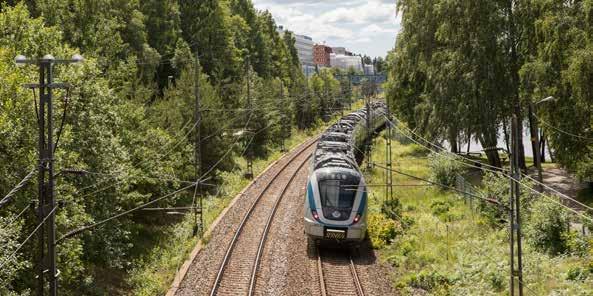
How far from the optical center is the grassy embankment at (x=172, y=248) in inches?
752

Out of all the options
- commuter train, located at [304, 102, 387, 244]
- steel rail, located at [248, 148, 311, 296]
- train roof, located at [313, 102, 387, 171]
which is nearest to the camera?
steel rail, located at [248, 148, 311, 296]

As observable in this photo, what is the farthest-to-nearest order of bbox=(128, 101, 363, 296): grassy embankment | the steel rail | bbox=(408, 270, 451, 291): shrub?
bbox=(128, 101, 363, 296): grassy embankment < the steel rail < bbox=(408, 270, 451, 291): shrub

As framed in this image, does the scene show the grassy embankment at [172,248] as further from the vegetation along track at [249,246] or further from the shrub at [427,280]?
the shrub at [427,280]

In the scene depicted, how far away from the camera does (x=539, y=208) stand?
2105cm

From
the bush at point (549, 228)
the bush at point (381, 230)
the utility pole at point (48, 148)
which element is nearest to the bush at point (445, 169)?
the bush at point (381, 230)

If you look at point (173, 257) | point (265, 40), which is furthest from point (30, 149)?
point (265, 40)

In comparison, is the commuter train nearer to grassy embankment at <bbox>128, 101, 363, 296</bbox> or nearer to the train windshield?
the train windshield

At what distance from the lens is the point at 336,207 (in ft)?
66.7

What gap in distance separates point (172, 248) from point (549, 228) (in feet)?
48.3

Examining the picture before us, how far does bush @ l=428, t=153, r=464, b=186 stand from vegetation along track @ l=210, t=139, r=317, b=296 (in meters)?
8.78

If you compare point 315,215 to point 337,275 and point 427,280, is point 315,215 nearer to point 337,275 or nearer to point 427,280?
point 337,275

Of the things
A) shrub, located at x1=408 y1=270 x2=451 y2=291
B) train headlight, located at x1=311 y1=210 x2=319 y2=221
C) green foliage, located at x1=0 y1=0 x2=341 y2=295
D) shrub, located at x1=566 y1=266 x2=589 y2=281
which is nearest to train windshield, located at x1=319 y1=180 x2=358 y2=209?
train headlight, located at x1=311 y1=210 x2=319 y2=221

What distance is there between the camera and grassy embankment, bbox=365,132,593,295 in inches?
661

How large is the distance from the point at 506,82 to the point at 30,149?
27.1 m
